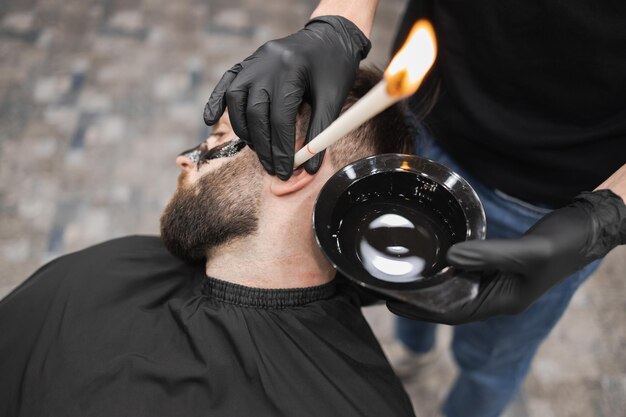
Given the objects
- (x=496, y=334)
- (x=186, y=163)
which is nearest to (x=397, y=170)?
(x=186, y=163)

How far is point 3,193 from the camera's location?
229 cm

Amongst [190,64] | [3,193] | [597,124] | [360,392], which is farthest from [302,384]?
[190,64]

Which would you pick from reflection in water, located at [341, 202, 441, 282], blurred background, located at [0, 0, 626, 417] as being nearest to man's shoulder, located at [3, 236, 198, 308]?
reflection in water, located at [341, 202, 441, 282]

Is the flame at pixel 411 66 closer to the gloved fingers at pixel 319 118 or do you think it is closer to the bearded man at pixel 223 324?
the gloved fingers at pixel 319 118

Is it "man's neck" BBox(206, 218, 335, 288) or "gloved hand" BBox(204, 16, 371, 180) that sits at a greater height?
"gloved hand" BBox(204, 16, 371, 180)

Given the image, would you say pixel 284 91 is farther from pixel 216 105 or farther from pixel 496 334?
pixel 496 334

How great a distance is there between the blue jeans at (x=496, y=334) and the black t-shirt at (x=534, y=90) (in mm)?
56

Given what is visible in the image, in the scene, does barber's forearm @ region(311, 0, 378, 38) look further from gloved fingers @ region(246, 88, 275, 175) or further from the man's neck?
the man's neck

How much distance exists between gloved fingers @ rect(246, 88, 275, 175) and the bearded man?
6 centimetres

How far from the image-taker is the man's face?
1164 mm

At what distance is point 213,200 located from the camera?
3.91 ft

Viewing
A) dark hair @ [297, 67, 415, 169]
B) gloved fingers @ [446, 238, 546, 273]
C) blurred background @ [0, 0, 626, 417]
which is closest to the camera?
gloved fingers @ [446, 238, 546, 273]

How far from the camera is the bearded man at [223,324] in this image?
1102mm

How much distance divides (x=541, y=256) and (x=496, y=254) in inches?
3.8
